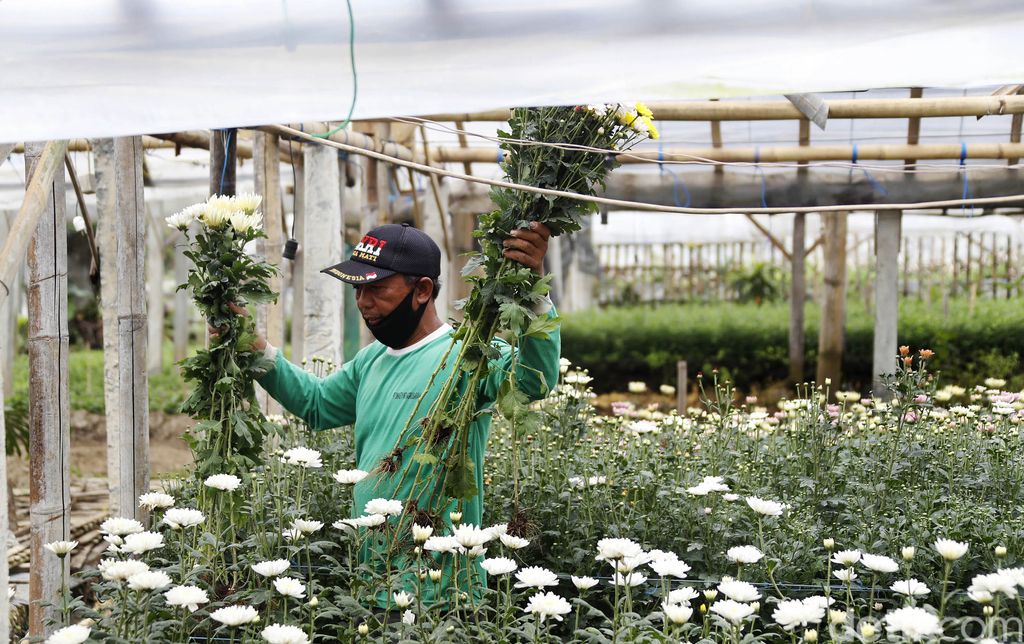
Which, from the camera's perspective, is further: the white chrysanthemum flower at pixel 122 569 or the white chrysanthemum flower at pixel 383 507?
the white chrysanthemum flower at pixel 383 507

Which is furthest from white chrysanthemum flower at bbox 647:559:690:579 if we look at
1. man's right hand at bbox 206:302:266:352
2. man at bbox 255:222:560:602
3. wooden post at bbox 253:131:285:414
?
wooden post at bbox 253:131:285:414

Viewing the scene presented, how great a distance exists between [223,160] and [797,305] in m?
6.96

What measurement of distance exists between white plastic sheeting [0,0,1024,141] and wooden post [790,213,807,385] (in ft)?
24.1

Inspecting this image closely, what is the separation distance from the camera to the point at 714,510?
282 cm

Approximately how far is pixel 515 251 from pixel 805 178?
5177mm

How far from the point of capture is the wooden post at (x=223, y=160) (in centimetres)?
357

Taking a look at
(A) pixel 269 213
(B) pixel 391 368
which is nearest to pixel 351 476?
(B) pixel 391 368

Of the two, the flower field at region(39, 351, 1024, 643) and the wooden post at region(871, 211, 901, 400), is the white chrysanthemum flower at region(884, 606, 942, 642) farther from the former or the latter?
the wooden post at region(871, 211, 901, 400)

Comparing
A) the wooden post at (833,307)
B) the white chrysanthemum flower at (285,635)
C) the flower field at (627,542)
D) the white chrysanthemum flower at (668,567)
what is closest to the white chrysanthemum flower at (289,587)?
the flower field at (627,542)

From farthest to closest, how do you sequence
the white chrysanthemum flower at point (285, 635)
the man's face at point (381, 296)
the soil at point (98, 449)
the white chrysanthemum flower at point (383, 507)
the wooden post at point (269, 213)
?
the soil at point (98, 449) → the wooden post at point (269, 213) → the man's face at point (381, 296) → the white chrysanthemum flower at point (383, 507) → the white chrysanthemum flower at point (285, 635)

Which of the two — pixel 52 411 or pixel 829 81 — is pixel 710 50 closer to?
pixel 829 81

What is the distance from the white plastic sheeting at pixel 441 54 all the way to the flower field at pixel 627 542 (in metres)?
0.77

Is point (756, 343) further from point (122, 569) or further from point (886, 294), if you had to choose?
point (122, 569)

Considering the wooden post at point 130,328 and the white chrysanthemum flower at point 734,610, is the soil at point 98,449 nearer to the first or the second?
the wooden post at point 130,328
